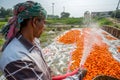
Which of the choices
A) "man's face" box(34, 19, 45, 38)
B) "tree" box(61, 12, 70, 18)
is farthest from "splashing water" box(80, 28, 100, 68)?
"tree" box(61, 12, 70, 18)

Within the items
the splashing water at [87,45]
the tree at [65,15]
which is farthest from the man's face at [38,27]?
the tree at [65,15]

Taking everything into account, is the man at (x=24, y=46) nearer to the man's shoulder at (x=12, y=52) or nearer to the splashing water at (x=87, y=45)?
the man's shoulder at (x=12, y=52)

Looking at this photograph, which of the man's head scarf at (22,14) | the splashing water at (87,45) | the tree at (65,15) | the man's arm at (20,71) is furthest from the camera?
the tree at (65,15)

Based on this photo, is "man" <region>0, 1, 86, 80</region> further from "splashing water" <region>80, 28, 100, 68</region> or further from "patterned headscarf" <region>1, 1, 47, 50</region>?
→ "splashing water" <region>80, 28, 100, 68</region>

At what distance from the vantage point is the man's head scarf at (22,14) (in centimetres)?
159

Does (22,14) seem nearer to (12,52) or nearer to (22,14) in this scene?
(22,14)

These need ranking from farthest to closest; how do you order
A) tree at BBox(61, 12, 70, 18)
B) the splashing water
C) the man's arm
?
tree at BBox(61, 12, 70, 18), the splashing water, the man's arm

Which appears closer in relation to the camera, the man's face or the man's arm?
the man's arm

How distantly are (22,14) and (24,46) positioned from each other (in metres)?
0.23

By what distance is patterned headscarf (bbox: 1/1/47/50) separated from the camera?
5.23 ft

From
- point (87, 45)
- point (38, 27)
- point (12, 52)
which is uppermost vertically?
point (38, 27)

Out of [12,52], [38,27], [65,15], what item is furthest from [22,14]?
[65,15]

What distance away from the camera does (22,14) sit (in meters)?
1.60

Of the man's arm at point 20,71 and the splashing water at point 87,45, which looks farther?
the splashing water at point 87,45
